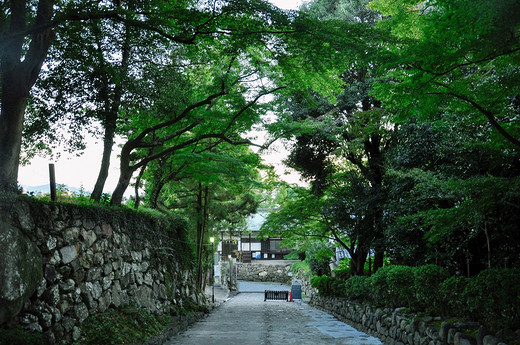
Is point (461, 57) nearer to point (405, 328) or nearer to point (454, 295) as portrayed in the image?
point (454, 295)

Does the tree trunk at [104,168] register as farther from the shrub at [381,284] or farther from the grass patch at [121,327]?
the shrub at [381,284]

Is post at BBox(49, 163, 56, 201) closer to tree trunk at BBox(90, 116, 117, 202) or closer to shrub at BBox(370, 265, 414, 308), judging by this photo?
tree trunk at BBox(90, 116, 117, 202)

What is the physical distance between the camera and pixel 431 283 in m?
8.11

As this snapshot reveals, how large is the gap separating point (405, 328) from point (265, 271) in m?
38.5

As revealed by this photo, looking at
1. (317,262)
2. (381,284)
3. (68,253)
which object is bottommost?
(381,284)

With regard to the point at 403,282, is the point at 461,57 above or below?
above

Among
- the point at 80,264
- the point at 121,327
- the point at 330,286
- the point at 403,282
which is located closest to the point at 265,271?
the point at 330,286

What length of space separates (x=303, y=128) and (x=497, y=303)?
8.69 m

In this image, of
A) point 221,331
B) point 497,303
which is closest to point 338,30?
point 497,303

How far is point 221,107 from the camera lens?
14.7m

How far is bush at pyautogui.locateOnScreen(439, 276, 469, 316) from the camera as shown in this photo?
23.1 ft

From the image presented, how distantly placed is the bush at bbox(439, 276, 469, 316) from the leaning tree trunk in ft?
24.2

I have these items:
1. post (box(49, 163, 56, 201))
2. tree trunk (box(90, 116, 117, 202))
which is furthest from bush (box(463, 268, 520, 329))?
tree trunk (box(90, 116, 117, 202))

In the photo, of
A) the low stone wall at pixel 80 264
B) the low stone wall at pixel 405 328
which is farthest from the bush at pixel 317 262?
the low stone wall at pixel 80 264
